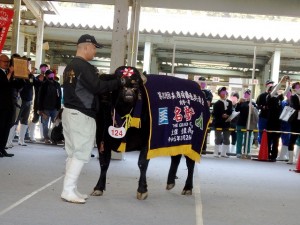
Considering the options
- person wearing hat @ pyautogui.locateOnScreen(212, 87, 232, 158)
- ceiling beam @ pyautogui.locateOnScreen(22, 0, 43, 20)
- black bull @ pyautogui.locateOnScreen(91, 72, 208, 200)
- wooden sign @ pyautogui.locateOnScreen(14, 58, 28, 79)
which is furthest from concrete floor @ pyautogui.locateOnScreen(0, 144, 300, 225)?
ceiling beam @ pyautogui.locateOnScreen(22, 0, 43, 20)

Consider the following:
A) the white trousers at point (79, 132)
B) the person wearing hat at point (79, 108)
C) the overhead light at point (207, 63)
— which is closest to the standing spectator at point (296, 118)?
the person wearing hat at point (79, 108)

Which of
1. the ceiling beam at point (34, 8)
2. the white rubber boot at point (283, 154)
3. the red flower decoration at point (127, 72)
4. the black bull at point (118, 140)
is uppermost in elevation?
the ceiling beam at point (34, 8)

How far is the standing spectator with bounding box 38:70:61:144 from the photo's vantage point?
33.2ft

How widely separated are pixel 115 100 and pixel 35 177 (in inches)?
68.4

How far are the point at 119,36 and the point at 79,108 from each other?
4.37m

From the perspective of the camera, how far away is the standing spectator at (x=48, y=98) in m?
Answer: 10.1

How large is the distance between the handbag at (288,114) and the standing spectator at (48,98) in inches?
197

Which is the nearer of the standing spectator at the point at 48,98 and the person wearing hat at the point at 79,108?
the person wearing hat at the point at 79,108

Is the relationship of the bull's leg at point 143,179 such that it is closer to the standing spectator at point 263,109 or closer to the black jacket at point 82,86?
the black jacket at point 82,86

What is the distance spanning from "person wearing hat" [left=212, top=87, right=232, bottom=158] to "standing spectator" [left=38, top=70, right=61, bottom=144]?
3649 millimetres

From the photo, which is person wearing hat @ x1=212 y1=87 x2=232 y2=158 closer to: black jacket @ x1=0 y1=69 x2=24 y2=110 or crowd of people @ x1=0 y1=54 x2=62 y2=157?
crowd of people @ x1=0 y1=54 x2=62 y2=157

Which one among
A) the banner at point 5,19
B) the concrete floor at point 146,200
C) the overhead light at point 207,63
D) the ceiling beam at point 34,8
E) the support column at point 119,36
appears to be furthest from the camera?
the overhead light at point 207,63

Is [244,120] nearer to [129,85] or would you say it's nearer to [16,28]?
[16,28]

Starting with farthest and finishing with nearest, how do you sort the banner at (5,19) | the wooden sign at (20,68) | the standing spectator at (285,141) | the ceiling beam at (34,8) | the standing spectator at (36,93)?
the ceiling beam at (34,8)
the standing spectator at (285,141)
the standing spectator at (36,93)
the banner at (5,19)
the wooden sign at (20,68)
